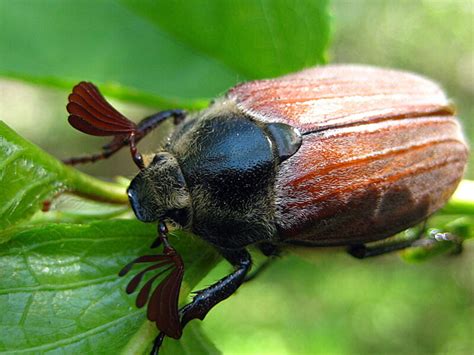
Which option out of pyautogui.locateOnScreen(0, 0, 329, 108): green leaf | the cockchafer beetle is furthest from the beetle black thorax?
pyautogui.locateOnScreen(0, 0, 329, 108): green leaf

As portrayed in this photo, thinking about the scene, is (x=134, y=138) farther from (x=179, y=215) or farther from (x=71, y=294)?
(x=71, y=294)

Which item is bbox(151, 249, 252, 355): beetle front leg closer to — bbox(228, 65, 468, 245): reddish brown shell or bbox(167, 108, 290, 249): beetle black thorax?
bbox(167, 108, 290, 249): beetle black thorax

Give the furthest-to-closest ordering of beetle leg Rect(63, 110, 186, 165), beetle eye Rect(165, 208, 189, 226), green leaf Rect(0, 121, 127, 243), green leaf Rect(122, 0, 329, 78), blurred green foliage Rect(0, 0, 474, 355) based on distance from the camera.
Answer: blurred green foliage Rect(0, 0, 474, 355) < green leaf Rect(122, 0, 329, 78) < beetle leg Rect(63, 110, 186, 165) < beetle eye Rect(165, 208, 189, 226) < green leaf Rect(0, 121, 127, 243)

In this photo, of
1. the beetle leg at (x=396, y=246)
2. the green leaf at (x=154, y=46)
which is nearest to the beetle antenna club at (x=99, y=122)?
the green leaf at (x=154, y=46)

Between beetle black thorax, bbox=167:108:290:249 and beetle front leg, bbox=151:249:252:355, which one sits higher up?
beetle black thorax, bbox=167:108:290:249

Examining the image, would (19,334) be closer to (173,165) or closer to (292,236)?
(173,165)

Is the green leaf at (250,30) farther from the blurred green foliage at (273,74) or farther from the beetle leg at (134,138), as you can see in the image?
the beetle leg at (134,138)

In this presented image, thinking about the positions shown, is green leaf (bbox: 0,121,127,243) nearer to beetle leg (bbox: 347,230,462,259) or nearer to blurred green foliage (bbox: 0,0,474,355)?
blurred green foliage (bbox: 0,0,474,355)

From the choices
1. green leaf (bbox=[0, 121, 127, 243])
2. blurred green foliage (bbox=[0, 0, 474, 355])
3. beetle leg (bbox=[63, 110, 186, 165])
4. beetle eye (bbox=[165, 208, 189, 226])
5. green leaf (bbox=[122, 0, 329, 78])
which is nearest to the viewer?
green leaf (bbox=[0, 121, 127, 243])

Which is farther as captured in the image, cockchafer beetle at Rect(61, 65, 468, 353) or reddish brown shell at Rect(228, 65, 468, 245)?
reddish brown shell at Rect(228, 65, 468, 245)
